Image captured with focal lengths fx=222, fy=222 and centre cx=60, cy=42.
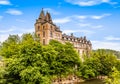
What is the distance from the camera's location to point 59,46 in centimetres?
5556

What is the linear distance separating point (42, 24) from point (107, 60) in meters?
24.0

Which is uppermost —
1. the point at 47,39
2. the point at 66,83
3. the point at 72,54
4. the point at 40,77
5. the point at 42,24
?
the point at 42,24

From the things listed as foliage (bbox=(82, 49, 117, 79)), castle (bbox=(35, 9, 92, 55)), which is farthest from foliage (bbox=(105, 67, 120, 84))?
castle (bbox=(35, 9, 92, 55))

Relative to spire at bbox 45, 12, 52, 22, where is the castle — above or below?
below

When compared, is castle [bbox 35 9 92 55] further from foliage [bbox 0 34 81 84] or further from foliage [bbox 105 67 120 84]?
foliage [bbox 105 67 120 84]

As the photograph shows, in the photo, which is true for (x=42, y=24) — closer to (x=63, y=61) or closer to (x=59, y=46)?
(x=59, y=46)

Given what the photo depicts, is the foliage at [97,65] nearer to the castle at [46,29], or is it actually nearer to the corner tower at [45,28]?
the castle at [46,29]

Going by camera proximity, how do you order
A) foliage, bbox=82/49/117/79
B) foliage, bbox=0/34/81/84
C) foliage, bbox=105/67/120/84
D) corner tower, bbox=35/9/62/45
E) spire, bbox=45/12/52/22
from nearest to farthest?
foliage, bbox=105/67/120/84 < foliage, bbox=0/34/81/84 < foliage, bbox=82/49/117/79 < corner tower, bbox=35/9/62/45 < spire, bbox=45/12/52/22

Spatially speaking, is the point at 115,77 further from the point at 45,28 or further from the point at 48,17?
the point at 48,17

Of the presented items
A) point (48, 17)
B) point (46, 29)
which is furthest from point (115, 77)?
point (48, 17)

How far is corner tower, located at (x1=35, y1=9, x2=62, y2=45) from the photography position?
217ft

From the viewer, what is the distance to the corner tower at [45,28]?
217 ft

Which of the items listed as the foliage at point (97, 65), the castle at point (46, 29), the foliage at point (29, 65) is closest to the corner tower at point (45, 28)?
the castle at point (46, 29)

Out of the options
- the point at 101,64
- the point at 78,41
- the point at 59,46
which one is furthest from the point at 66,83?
the point at 78,41
